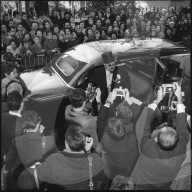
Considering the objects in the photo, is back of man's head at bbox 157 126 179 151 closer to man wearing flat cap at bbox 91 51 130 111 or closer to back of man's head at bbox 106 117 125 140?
back of man's head at bbox 106 117 125 140

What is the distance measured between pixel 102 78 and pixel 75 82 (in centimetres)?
45

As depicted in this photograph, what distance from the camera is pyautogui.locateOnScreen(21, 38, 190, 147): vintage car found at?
4.60m

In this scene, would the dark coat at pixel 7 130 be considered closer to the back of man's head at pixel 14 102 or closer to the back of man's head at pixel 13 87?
the back of man's head at pixel 14 102

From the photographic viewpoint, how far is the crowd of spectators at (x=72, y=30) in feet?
25.9

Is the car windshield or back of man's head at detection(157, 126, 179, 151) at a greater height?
the car windshield

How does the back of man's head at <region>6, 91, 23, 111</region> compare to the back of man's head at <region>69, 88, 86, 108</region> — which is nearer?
the back of man's head at <region>6, 91, 23, 111</region>

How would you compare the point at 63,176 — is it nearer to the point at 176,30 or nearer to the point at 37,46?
the point at 37,46

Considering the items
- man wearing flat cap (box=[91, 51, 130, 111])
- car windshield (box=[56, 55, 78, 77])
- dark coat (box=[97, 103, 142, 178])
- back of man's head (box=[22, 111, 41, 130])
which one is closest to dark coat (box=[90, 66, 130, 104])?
man wearing flat cap (box=[91, 51, 130, 111])

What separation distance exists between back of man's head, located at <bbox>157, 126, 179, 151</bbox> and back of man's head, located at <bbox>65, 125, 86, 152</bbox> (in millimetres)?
678

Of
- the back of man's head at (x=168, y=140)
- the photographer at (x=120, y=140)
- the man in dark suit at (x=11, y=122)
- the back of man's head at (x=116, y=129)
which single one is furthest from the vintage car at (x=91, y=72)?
the back of man's head at (x=168, y=140)

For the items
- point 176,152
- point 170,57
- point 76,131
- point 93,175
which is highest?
point 170,57

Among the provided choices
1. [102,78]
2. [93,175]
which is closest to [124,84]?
[102,78]

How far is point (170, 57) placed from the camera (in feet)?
16.8

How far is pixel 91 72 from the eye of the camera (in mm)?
4781
